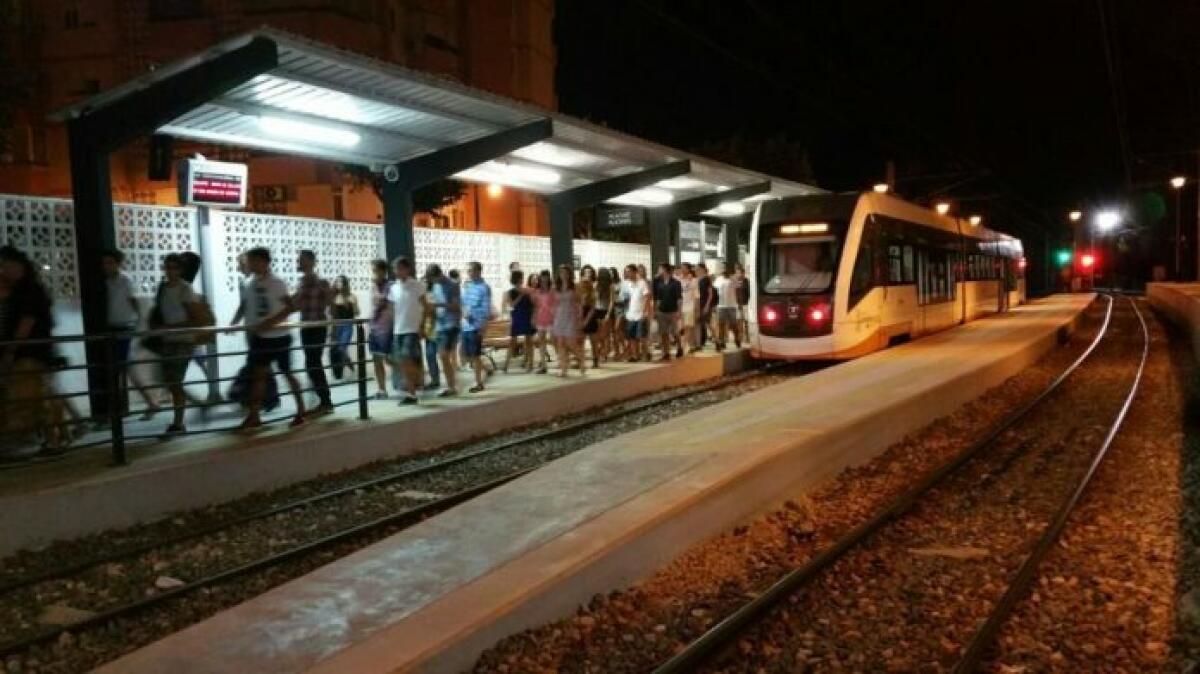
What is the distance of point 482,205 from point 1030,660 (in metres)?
40.5

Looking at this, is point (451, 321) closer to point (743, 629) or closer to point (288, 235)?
point (288, 235)

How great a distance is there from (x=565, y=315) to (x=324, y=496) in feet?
21.0

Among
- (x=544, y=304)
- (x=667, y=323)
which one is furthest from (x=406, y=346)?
(x=667, y=323)

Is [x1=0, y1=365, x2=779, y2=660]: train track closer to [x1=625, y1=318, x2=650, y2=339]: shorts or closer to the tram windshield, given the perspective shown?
[x1=625, y1=318, x2=650, y2=339]: shorts

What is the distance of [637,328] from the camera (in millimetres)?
16547

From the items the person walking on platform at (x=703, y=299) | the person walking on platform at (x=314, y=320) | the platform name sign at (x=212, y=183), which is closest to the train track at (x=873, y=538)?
the person walking on platform at (x=314, y=320)

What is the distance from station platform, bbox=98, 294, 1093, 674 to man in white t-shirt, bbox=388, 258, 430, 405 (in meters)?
3.39

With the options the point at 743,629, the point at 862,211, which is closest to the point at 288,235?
the point at 862,211

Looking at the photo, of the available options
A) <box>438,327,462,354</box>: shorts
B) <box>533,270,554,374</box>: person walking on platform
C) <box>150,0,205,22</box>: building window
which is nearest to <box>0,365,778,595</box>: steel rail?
<box>438,327,462,354</box>: shorts

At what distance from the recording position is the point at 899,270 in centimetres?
1802

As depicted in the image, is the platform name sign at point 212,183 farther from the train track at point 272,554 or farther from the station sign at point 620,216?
the station sign at point 620,216

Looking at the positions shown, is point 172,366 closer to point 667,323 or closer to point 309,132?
point 309,132

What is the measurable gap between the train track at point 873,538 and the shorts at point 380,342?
619 centimetres

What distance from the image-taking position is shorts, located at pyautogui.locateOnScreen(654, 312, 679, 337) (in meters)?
16.5
